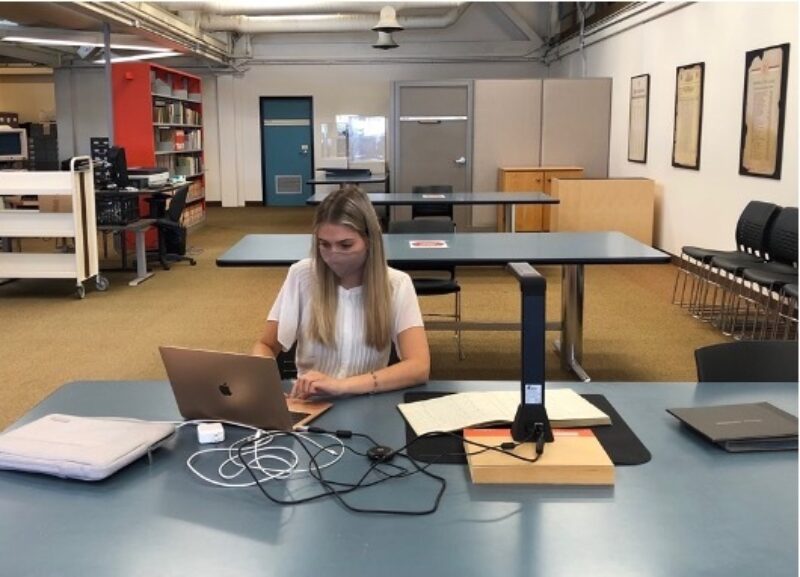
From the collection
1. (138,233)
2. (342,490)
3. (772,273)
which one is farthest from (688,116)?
(342,490)

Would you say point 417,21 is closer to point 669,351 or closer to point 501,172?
point 501,172

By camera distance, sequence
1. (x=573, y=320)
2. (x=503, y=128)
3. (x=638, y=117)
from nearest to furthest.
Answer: (x=573, y=320) < (x=638, y=117) < (x=503, y=128)

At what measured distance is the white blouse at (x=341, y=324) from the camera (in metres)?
2.30

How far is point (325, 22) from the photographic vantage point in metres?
12.2

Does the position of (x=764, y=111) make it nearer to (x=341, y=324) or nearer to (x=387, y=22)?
(x=387, y=22)

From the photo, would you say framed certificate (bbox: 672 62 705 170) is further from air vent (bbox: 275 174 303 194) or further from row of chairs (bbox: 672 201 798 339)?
air vent (bbox: 275 174 303 194)

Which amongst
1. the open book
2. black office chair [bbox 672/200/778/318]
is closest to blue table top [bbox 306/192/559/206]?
black office chair [bbox 672/200/778/318]

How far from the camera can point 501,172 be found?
32.8 feet

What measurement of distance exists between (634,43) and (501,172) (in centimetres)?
211

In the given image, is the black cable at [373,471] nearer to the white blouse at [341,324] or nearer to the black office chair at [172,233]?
the white blouse at [341,324]

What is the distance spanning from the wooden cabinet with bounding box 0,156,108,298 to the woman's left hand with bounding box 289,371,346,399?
5.17 metres

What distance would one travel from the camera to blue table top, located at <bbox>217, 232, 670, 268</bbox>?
3.85 m

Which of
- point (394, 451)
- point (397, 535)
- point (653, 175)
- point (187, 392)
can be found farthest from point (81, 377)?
point (653, 175)

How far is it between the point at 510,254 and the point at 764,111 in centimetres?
315
